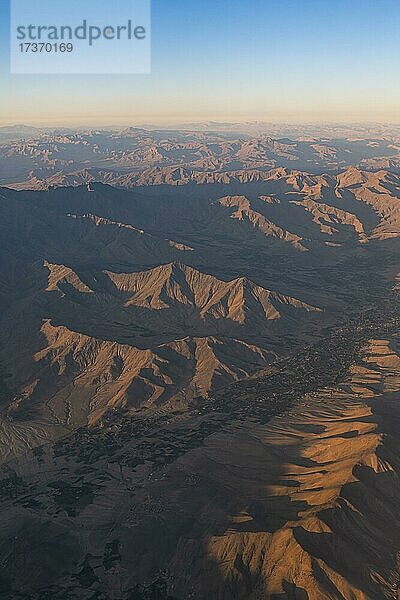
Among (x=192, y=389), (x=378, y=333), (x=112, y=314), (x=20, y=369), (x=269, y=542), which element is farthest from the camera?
(x=112, y=314)

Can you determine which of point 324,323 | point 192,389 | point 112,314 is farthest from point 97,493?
point 324,323

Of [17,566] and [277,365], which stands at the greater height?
[277,365]

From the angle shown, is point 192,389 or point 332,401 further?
point 192,389

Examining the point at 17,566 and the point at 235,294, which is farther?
the point at 235,294

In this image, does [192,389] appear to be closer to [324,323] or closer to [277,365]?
[277,365]

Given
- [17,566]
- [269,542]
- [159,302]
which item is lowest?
[17,566]

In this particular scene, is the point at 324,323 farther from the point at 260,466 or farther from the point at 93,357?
the point at 260,466

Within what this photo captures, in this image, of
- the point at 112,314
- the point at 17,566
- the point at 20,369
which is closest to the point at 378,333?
the point at 112,314

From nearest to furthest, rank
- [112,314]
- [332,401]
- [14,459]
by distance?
[14,459] → [332,401] → [112,314]

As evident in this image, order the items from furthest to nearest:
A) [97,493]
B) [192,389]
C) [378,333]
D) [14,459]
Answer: [378,333] < [192,389] < [14,459] < [97,493]
